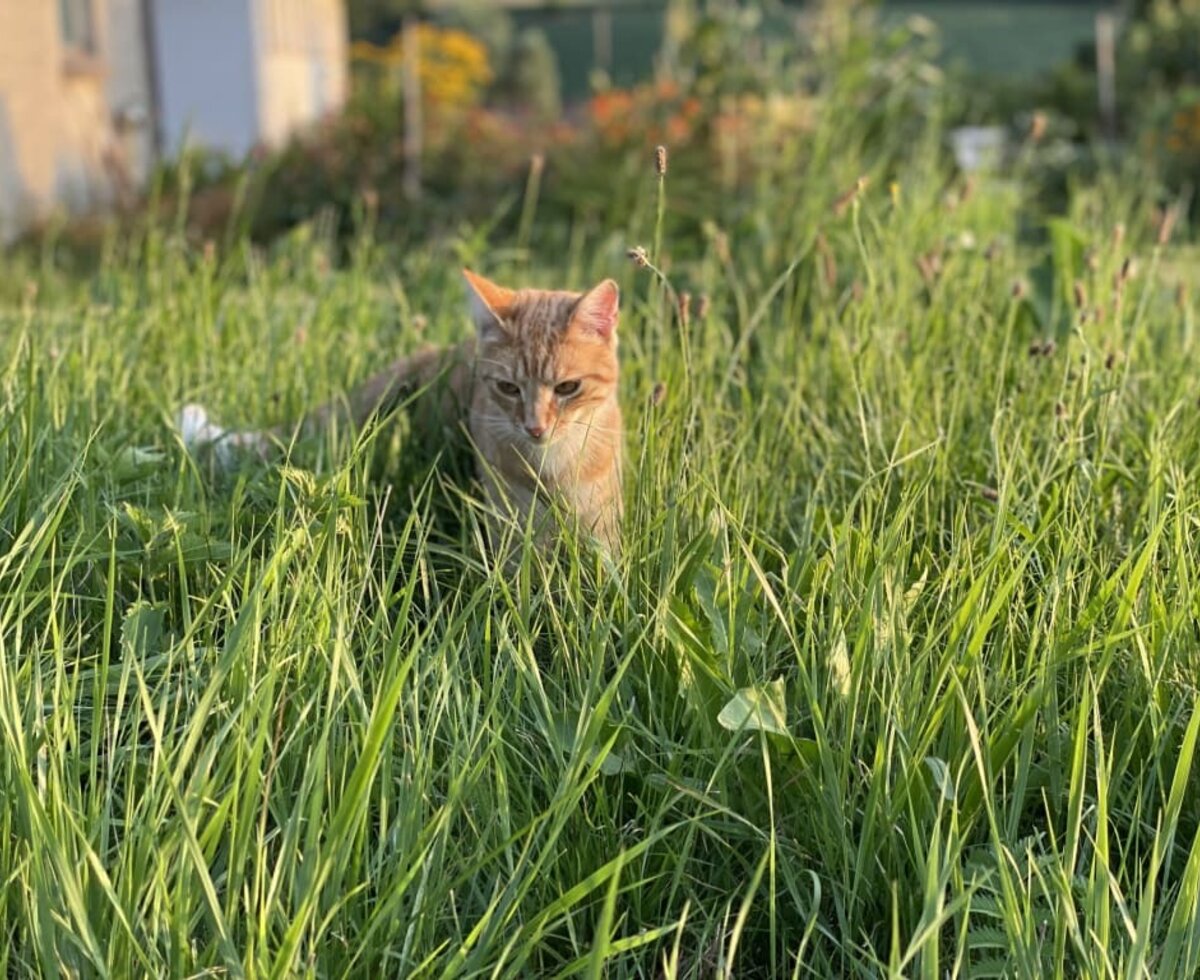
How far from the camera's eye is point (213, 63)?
1338cm

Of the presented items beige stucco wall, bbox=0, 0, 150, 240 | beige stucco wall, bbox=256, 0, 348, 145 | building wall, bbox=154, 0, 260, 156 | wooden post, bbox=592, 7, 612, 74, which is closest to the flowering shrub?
beige stucco wall, bbox=256, 0, 348, 145

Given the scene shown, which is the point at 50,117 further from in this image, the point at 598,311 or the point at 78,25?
the point at 598,311

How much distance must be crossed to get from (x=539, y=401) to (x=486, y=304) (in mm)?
254

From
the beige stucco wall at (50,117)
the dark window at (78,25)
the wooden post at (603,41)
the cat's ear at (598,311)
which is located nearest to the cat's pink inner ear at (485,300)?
the cat's ear at (598,311)

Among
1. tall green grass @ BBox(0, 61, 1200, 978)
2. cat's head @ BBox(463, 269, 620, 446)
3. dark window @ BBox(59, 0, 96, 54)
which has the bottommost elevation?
tall green grass @ BBox(0, 61, 1200, 978)

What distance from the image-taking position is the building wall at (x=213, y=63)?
1328cm

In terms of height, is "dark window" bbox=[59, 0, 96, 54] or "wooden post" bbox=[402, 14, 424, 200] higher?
"dark window" bbox=[59, 0, 96, 54]

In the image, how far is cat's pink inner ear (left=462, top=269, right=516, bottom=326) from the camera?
9.00ft

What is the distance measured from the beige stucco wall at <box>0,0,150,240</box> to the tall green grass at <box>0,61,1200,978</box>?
6.97 metres

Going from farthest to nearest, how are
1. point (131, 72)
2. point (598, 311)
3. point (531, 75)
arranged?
point (531, 75) → point (131, 72) → point (598, 311)

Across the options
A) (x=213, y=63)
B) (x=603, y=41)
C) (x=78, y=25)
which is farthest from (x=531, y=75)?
(x=78, y=25)

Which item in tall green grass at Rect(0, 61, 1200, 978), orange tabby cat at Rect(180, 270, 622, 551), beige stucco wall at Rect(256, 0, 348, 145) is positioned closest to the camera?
tall green grass at Rect(0, 61, 1200, 978)

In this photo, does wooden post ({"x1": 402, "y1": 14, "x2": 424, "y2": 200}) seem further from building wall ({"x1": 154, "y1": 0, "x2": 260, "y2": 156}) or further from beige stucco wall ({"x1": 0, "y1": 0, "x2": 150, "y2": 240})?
building wall ({"x1": 154, "y1": 0, "x2": 260, "y2": 156})

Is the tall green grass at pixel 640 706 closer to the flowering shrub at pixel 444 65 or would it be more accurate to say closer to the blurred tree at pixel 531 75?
the flowering shrub at pixel 444 65
